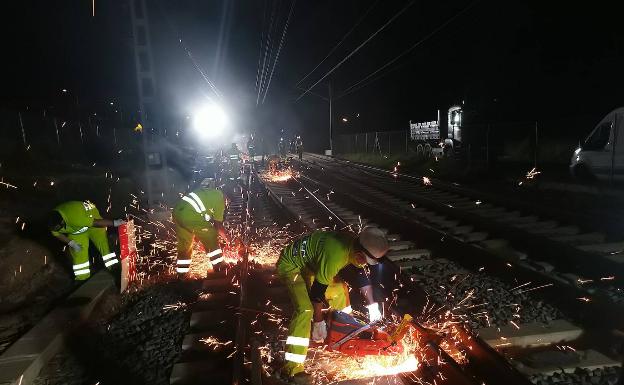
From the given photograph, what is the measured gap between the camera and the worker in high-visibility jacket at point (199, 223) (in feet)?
21.0

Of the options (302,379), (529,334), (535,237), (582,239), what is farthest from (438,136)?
(302,379)

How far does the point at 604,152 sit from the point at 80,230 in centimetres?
1242

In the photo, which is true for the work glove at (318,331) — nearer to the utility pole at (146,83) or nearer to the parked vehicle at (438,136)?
the utility pole at (146,83)

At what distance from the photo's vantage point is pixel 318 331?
4.36m

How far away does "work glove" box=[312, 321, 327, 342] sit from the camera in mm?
4352

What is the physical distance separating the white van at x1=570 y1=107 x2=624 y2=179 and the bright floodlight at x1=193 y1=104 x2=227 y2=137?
38.4 meters

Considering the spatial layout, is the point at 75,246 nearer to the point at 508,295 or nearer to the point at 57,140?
the point at 508,295

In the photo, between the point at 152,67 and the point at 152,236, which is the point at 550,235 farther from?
the point at 152,67

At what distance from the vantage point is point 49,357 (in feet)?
15.6

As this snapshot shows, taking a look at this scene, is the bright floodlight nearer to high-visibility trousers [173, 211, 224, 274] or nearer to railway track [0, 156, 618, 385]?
railway track [0, 156, 618, 385]

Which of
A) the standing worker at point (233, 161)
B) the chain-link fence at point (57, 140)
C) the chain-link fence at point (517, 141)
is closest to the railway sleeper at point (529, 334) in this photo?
the chain-link fence at point (57, 140)

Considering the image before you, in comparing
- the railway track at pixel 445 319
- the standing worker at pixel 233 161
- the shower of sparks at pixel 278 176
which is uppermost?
the standing worker at pixel 233 161

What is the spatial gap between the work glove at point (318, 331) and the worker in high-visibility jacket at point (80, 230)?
12.5 feet

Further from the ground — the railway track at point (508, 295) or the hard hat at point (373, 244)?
the hard hat at point (373, 244)
